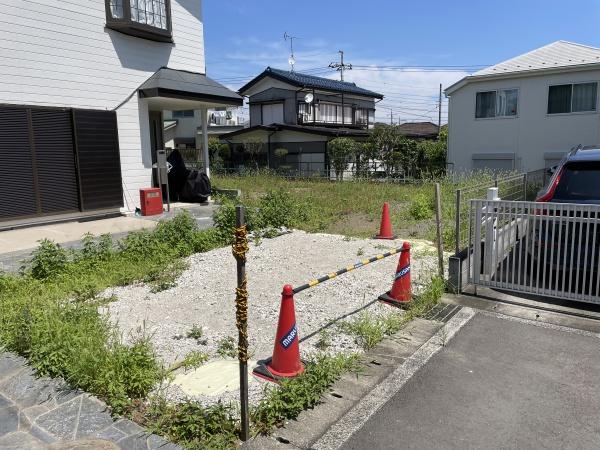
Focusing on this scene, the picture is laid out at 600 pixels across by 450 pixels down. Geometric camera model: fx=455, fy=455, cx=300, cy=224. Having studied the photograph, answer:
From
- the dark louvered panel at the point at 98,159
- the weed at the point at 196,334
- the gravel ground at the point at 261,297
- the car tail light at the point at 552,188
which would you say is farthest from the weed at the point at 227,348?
the dark louvered panel at the point at 98,159

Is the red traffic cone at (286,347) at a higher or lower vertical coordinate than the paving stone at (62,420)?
higher

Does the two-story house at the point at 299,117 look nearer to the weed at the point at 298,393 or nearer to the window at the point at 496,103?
the window at the point at 496,103

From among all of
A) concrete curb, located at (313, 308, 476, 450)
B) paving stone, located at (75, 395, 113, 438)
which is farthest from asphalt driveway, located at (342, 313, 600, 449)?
paving stone, located at (75, 395, 113, 438)

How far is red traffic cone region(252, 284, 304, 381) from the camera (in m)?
3.40

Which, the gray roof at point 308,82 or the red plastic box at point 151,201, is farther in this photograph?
the gray roof at point 308,82

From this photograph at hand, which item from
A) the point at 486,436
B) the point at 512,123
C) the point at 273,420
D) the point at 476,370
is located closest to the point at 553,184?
the point at 476,370

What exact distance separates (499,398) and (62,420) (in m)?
3.00

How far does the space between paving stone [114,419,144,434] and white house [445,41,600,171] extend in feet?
58.7

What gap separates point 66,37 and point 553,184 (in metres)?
9.02

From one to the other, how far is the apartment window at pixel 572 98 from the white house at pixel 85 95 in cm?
1216

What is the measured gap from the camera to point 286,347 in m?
3.42

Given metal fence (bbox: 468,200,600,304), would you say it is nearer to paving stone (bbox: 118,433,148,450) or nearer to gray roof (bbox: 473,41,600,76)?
paving stone (bbox: 118,433,148,450)

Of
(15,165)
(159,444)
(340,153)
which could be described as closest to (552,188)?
(159,444)

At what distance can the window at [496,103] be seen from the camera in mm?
17562
